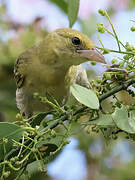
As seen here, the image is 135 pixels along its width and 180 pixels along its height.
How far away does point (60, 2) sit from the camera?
2.85 meters

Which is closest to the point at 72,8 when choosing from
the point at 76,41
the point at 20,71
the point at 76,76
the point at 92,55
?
the point at 92,55

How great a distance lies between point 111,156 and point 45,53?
55.7 inches

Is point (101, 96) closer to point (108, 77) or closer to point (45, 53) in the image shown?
point (108, 77)

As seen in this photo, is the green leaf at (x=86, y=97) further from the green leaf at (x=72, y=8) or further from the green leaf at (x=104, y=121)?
the green leaf at (x=72, y=8)

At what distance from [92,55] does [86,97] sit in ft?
2.33

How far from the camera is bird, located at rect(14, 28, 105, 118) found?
225cm

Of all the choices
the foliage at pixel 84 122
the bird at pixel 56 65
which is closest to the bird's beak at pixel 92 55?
the bird at pixel 56 65

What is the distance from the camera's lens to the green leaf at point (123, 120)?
1363mm

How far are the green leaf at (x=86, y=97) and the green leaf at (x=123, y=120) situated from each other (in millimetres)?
112

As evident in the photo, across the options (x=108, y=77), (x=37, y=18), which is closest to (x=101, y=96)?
(x=108, y=77)

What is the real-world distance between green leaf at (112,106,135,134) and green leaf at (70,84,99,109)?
112 mm

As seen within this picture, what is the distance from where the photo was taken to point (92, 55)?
2.01 m

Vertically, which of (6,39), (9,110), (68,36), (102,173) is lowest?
(102,173)

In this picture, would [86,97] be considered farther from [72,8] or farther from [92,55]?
[92,55]
